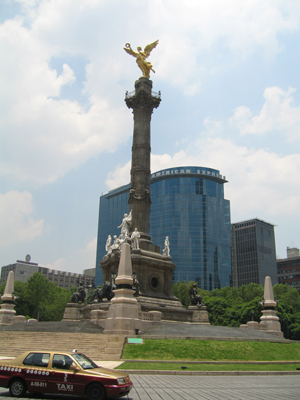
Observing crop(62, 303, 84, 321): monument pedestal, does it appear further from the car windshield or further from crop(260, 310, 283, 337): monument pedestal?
the car windshield

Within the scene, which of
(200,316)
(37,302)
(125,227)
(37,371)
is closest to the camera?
(37,371)

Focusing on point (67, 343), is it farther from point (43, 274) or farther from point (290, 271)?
point (43, 274)

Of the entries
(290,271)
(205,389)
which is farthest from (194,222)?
(205,389)

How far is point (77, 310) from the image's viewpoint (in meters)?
37.6

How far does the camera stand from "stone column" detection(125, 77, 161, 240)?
137 ft

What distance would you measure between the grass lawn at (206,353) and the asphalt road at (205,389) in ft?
7.95

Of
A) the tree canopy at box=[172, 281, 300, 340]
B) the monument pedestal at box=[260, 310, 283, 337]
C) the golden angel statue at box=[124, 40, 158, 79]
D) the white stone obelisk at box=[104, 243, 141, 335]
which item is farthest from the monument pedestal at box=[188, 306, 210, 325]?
the golden angel statue at box=[124, 40, 158, 79]

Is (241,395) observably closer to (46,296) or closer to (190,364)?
(190,364)

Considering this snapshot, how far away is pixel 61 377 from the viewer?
34.9 ft

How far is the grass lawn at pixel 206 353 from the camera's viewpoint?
18.6m

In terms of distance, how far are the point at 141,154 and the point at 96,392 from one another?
3467 cm

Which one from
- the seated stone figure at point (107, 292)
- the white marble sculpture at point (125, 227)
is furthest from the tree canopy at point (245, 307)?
the seated stone figure at point (107, 292)

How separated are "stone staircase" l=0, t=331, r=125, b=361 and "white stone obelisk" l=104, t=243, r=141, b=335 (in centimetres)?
195

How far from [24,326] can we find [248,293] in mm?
56220
